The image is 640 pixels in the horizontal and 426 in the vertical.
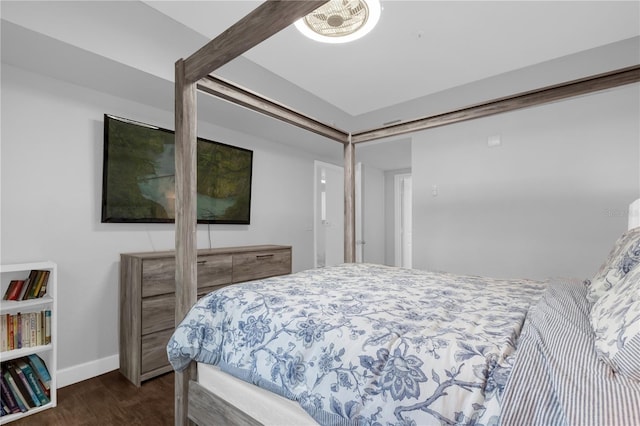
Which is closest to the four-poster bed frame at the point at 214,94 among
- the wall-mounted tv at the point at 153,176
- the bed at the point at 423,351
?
the bed at the point at 423,351

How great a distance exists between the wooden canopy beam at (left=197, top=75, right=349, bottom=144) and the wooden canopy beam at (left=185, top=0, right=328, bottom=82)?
0.14 metres

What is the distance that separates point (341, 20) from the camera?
1.81m

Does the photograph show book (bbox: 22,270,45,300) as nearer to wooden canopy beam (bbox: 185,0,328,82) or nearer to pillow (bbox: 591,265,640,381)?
wooden canopy beam (bbox: 185,0,328,82)

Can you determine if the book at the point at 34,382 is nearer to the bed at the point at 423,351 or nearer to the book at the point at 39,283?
the book at the point at 39,283

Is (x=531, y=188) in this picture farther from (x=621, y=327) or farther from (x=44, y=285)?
(x=44, y=285)

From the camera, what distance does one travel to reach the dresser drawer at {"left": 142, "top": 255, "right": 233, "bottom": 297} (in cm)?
227

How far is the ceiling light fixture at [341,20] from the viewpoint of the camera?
1723mm

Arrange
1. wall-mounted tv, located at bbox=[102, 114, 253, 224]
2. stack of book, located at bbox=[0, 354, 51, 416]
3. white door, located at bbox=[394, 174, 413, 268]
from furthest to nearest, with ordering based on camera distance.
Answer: white door, located at bbox=[394, 174, 413, 268] → wall-mounted tv, located at bbox=[102, 114, 253, 224] → stack of book, located at bbox=[0, 354, 51, 416]

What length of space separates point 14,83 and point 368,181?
437 centimetres

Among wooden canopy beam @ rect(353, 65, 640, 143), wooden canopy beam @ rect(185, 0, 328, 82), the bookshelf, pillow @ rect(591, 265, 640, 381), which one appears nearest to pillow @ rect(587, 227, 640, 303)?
pillow @ rect(591, 265, 640, 381)

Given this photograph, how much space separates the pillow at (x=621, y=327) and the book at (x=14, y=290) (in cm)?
283

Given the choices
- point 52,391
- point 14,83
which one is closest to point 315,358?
point 52,391

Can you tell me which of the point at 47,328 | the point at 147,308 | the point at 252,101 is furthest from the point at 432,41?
the point at 47,328

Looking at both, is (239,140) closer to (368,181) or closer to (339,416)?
(368,181)
